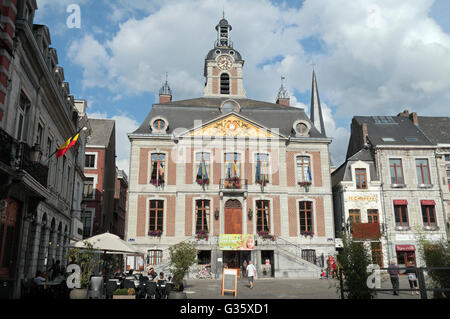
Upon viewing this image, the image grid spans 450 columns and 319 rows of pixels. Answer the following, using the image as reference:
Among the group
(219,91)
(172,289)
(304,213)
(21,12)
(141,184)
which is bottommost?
(172,289)

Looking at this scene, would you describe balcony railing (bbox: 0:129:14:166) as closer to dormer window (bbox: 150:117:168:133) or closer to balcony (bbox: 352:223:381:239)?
dormer window (bbox: 150:117:168:133)

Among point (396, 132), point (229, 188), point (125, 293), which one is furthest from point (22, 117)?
point (396, 132)

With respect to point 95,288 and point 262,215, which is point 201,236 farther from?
point 95,288

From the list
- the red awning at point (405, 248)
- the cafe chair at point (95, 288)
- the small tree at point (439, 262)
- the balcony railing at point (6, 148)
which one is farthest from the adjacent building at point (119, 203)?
the small tree at point (439, 262)

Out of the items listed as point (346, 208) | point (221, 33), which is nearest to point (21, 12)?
point (346, 208)

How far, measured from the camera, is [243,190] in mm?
28609

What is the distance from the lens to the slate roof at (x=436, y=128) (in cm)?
3289

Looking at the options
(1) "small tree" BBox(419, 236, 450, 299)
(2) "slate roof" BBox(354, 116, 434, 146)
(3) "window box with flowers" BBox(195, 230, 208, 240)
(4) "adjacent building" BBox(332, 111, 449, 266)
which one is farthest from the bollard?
(2) "slate roof" BBox(354, 116, 434, 146)

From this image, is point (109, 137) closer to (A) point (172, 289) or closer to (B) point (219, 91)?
(B) point (219, 91)

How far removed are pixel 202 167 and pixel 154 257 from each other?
7.18 meters

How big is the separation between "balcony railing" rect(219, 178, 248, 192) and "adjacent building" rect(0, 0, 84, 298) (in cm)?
1268

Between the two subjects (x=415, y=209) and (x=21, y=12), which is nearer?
(x=21, y=12)

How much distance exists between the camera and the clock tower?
3912cm
